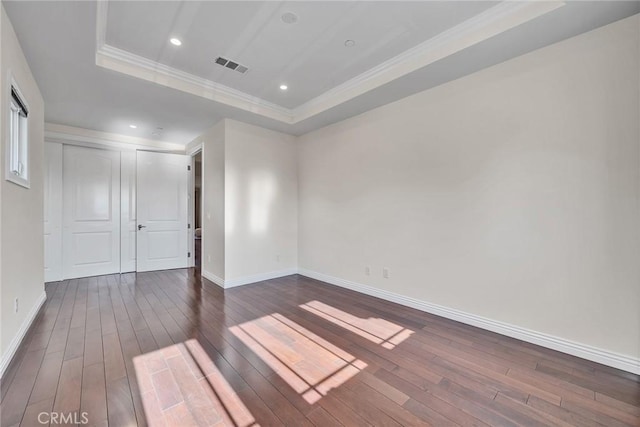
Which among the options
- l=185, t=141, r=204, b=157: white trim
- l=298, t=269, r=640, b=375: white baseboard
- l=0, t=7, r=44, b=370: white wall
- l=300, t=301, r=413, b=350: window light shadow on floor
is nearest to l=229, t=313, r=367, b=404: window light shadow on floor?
l=300, t=301, r=413, b=350: window light shadow on floor

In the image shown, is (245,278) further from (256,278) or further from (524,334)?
(524,334)

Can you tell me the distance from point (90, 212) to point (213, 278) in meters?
2.62

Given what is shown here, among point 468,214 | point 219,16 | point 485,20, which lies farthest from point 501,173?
point 219,16

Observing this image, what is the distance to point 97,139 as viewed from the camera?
482cm

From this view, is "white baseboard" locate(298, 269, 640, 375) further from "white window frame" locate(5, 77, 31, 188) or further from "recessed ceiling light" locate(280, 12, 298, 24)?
"white window frame" locate(5, 77, 31, 188)

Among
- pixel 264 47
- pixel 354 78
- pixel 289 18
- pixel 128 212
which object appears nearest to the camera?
pixel 289 18

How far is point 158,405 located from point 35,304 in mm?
2571

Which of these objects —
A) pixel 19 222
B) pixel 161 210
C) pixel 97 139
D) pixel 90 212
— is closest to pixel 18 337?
pixel 19 222

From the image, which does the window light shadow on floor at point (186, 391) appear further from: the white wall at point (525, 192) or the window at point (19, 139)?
the white wall at point (525, 192)

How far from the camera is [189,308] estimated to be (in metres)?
3.29

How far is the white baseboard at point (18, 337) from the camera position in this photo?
1.94 metres

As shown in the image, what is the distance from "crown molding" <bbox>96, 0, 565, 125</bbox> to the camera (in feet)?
7.09

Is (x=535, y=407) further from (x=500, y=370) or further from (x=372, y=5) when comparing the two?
(x=372, y=5)

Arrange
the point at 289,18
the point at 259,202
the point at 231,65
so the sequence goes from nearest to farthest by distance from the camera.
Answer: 1. the point at 289,18
2. the point at 231,65
3. the point at 259,202
